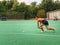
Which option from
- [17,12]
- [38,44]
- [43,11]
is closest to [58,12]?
[43,11]

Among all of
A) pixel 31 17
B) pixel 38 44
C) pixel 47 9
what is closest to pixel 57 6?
pixel 47 9

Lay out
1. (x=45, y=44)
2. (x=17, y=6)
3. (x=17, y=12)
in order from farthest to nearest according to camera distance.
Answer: (x=17, y=6), (x=17, y=12), (x=45, y=44)

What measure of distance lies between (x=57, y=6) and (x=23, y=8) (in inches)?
455

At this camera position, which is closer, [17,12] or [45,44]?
[45,44]

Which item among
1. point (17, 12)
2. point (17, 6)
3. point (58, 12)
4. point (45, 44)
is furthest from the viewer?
point (17, 6)

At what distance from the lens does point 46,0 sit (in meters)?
69.1

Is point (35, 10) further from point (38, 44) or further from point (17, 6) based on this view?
point (38, 44)

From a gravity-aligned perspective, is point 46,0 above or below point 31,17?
above

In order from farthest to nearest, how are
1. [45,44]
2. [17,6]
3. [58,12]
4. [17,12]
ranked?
[17,6], [17,12], [58,12], [45,44]

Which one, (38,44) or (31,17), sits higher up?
(38,44)

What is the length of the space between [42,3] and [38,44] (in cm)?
6147

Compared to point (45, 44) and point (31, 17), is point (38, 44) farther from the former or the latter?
point (31, 17)

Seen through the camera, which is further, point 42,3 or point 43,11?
point 42,3

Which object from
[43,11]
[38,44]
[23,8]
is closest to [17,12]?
[23,8]
